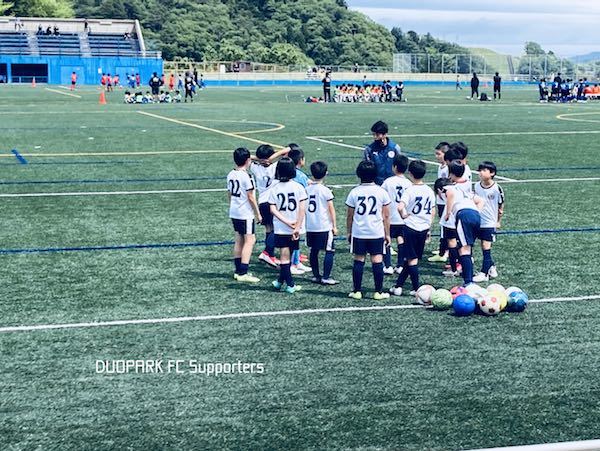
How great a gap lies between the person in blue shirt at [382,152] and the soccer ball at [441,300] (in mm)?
2808

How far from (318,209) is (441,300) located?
6.53 feet

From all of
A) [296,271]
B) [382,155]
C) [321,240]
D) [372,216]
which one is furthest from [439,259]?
[372,216]

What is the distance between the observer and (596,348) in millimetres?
8359

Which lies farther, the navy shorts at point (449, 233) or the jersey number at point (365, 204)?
the navy shorts at point (449, 233)

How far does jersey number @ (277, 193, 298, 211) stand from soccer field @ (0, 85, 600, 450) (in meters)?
1.02

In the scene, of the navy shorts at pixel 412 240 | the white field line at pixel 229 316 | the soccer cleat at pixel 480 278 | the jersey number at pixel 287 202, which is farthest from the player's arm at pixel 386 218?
the soccer cleat at pixel 480 278

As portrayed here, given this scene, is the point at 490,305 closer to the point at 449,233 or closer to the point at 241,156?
the point at 449,233

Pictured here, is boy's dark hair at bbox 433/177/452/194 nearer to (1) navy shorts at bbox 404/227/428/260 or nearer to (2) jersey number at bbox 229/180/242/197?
(1) navy shorts at bbox 404/227/428/260

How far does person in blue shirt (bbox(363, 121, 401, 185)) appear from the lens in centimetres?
1191

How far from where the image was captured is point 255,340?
8.56m

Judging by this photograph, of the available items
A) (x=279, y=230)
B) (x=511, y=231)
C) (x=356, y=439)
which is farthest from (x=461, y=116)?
(x=356, y=439)

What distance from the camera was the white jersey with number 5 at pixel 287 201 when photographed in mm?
10383

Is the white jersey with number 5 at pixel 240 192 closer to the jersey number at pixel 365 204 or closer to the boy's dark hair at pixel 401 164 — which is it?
the jersey number at pixel 365 204

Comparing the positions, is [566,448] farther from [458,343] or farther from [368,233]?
[368,233]
